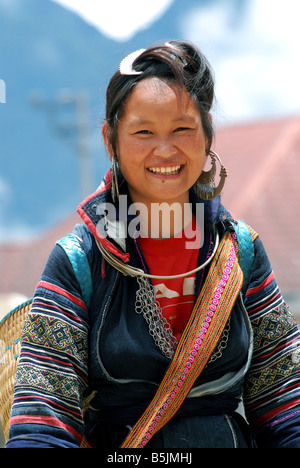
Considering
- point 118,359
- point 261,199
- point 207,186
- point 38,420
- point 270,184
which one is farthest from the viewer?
point 270,184

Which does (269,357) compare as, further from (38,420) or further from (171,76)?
(171,76)

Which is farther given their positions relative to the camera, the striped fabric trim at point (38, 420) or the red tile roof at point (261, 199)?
the red tile roof at point (261, 199)

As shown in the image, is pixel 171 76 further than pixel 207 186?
No

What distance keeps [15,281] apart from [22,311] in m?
12.1

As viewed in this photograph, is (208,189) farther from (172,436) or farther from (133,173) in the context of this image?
(172,436)

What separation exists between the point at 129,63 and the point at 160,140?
238mm

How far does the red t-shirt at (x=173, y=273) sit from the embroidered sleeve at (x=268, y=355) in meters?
0.17

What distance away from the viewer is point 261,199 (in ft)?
38.8

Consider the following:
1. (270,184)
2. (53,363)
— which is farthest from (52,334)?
(270,184)

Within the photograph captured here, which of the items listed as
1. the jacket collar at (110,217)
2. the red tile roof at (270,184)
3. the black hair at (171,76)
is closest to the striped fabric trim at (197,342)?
the jacket collar at (110,217)

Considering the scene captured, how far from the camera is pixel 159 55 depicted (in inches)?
74.4

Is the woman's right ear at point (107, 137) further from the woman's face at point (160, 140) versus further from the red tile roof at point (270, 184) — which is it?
the red tile roof at point (270, 184)

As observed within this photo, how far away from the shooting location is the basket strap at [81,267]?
1.85 meters

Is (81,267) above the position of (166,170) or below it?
below
